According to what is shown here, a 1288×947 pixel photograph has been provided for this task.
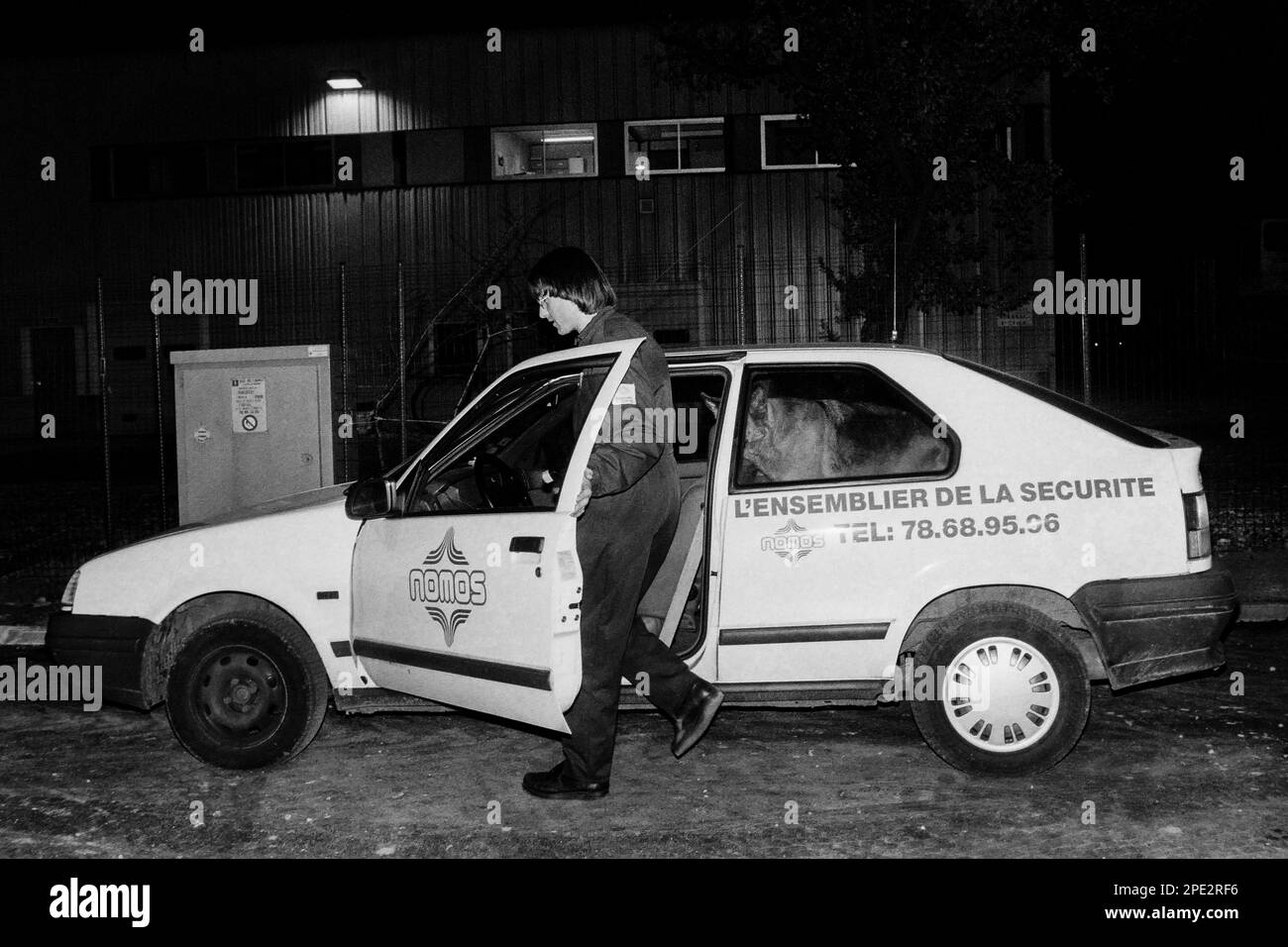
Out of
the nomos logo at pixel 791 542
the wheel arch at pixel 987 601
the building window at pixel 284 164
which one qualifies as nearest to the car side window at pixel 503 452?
the nomos logo at pixel 791 542

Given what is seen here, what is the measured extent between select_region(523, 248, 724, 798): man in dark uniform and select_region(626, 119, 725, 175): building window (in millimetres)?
17209

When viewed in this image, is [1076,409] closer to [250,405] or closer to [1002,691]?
[1002,691]

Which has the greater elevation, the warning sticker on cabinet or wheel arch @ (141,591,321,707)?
the warning sticker on cabinet

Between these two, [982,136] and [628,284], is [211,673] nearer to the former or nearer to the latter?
[982,136]

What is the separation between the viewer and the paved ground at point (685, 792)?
173 inches

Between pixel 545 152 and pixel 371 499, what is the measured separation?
17897mm

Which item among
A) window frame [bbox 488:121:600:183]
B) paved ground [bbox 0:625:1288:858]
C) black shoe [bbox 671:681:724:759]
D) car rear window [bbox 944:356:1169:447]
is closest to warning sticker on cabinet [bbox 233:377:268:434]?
paved ground [bbox 0:625:1288:858]

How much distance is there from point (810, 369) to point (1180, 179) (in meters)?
40.9

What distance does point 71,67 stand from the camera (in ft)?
76.8

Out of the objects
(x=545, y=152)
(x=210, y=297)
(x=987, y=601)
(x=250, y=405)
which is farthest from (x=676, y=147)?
(x=987, y=601)

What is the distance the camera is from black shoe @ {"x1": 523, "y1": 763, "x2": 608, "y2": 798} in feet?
15.7

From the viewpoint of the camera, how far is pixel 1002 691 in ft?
15.9

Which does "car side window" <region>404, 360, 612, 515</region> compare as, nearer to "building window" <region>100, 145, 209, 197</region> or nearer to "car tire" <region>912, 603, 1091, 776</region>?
"car tire" <region>912, 603, 1091, 776</region>

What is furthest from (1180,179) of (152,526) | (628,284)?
(152,526)
